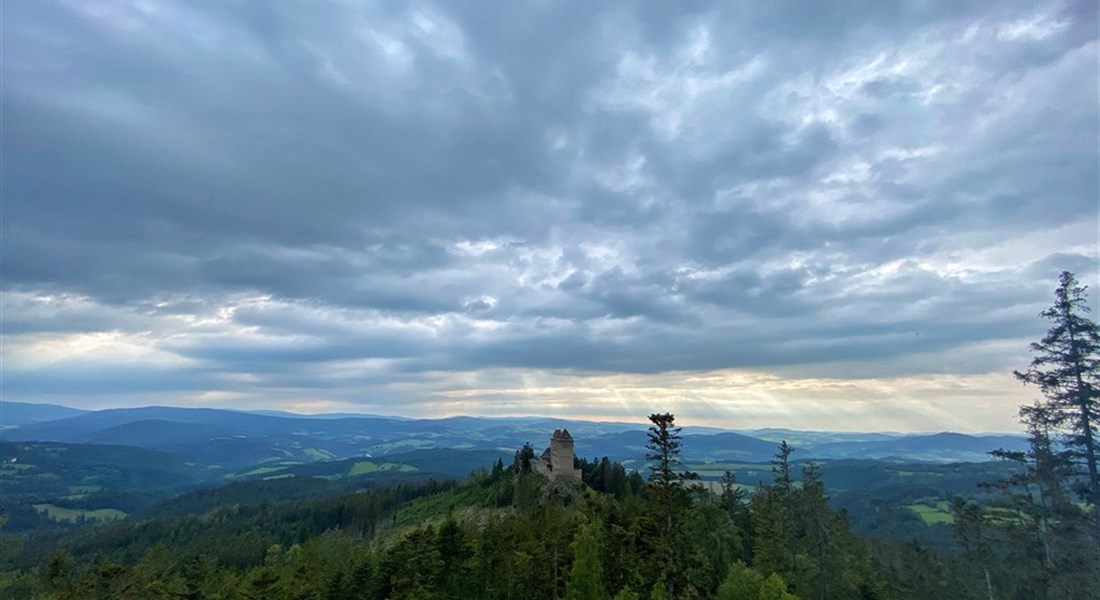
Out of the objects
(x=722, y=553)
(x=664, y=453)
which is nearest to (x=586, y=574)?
(x=664, y=453)

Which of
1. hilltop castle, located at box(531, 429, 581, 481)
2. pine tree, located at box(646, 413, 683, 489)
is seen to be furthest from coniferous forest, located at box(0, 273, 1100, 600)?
hilltop castle, located at box(531, 429, 581, 481)

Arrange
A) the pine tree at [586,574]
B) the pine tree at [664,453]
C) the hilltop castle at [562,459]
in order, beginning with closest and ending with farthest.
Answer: the pine tree at [664,453] → the pine tree at [586,574] → the hilltop castle at [562,459]

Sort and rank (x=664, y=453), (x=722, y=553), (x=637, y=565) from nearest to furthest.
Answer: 1. (x=664, y=453)
2. (x=637, y=565)
3. (x=722, y=553)

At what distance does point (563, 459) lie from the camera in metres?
125

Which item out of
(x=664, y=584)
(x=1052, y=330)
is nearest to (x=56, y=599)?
(x=664, y=584)

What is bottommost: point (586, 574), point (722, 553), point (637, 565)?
point (722, 553)

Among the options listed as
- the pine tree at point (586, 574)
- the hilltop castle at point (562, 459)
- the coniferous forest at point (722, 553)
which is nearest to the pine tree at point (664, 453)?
the coniferous forest at point (722, 553)

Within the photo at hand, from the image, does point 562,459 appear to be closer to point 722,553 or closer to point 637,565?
point 722,553

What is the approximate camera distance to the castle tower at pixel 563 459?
124 meters

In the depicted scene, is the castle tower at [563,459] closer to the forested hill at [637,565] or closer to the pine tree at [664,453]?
the forested hill at [637,565]

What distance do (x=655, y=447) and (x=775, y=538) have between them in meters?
34.3

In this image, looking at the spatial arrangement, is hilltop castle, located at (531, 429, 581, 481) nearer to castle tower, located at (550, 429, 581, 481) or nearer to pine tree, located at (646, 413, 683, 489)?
castle tower, located at (550, 429, 581, 481)

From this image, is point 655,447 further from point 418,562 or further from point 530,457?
point 530,457

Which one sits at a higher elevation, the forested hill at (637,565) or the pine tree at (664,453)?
the pine tree at (664,453)
